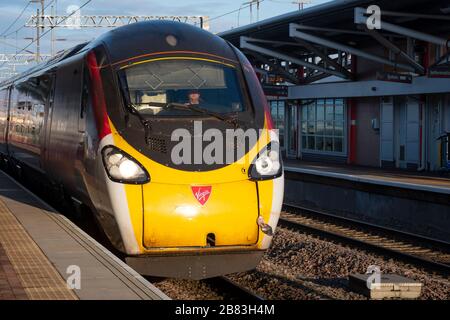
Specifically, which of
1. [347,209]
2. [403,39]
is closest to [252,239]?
[347,209]

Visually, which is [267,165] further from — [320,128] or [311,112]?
[311,112]

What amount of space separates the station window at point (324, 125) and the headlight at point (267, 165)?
66.1ft

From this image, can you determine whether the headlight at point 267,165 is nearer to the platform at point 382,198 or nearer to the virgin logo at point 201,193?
the virgin logo at point 201,193

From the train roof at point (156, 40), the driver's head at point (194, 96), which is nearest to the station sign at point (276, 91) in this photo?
the train roof at point (156, 40)

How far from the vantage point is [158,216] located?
22.2 ft

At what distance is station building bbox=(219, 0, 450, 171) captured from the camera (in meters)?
20.1

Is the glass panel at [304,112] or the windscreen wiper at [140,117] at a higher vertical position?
the glass panel at [304,112]

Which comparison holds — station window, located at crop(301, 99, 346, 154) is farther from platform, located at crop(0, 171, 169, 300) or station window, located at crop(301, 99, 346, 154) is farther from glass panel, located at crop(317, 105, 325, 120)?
platform, located at crop(0, 171, 169, 300)

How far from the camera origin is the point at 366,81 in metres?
24.3

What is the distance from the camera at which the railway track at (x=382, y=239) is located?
1028 cm

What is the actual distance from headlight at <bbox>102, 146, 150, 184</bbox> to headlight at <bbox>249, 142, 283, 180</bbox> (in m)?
1.12

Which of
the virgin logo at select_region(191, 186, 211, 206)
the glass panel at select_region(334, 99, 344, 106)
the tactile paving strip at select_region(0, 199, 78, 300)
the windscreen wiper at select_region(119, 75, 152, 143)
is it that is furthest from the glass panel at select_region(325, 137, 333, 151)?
the virgin logo at select_region(191, 186, 211, 206)
